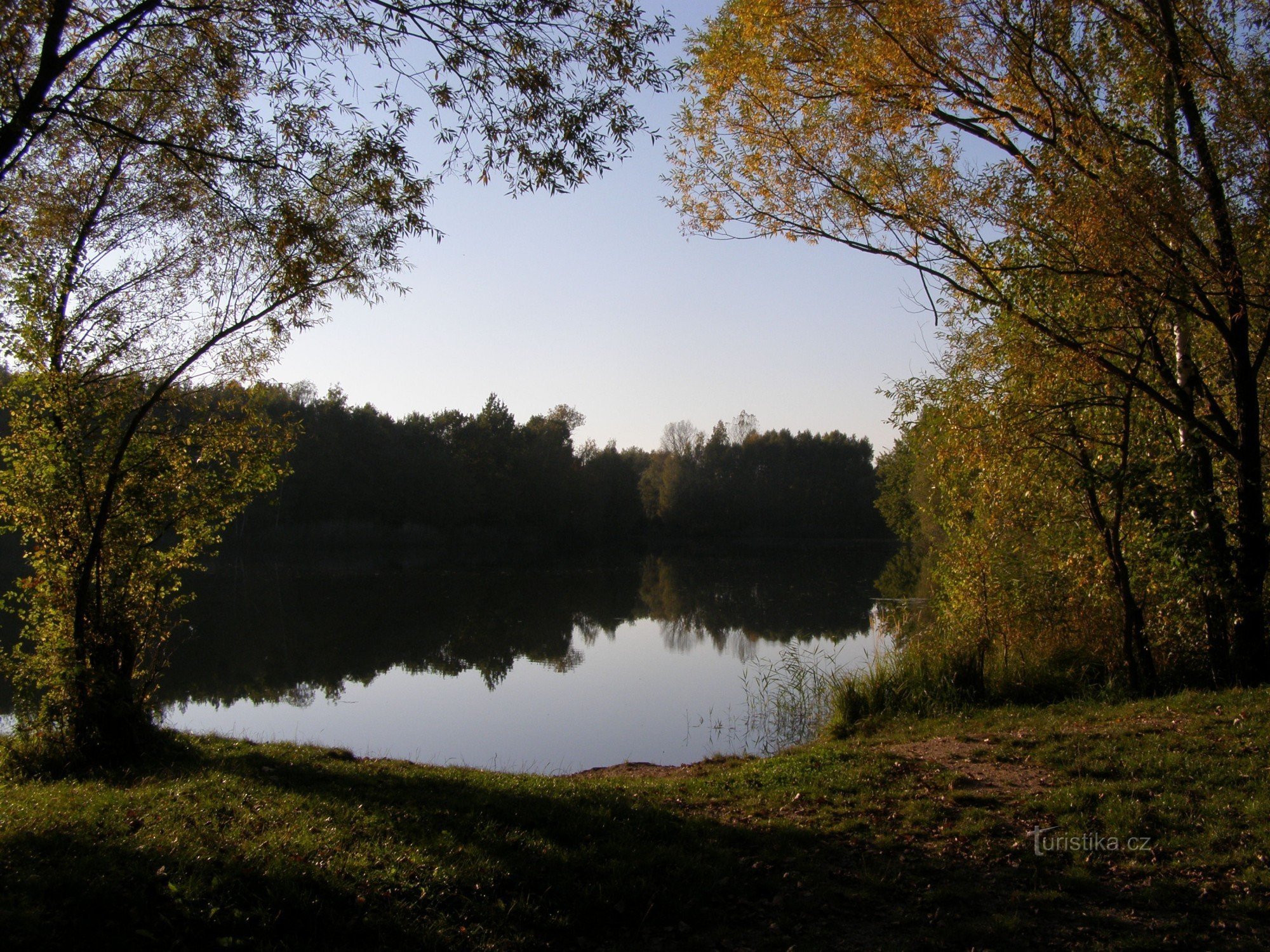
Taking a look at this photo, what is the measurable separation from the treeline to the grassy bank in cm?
4248

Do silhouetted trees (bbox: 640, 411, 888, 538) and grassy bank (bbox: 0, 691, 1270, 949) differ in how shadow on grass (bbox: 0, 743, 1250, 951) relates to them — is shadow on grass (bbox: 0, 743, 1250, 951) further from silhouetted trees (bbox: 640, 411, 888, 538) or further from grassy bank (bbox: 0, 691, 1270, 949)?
silhouetted trees (bbox: 640, 411, 888, 538)

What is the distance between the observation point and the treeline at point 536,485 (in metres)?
56.4

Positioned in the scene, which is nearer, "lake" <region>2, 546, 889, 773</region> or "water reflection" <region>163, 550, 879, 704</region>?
"lake" <region>2, 546, 889, 773</region>

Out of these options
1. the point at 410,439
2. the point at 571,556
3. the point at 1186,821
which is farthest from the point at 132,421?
the point at 410,439

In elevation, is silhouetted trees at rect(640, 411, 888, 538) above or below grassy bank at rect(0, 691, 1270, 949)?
above

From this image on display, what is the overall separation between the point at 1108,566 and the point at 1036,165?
4.89 metres

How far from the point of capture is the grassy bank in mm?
4000

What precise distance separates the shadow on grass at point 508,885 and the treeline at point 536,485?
43.0 m

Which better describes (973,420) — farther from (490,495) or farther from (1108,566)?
(490,495)

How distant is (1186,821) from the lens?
520 cm

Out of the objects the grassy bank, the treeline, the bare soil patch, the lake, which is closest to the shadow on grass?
the grassy bank

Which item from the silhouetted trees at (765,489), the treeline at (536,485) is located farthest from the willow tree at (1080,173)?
the silhouetted trees at (765,489)

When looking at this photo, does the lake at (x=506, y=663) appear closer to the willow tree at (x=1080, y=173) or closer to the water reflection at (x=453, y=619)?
the water reflection at (x=453, y=619)

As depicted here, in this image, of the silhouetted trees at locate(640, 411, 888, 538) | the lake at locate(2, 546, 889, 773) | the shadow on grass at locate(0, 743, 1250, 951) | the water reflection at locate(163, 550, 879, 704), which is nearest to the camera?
the shadow on grass at locate(0, 743, 1250, 951)
